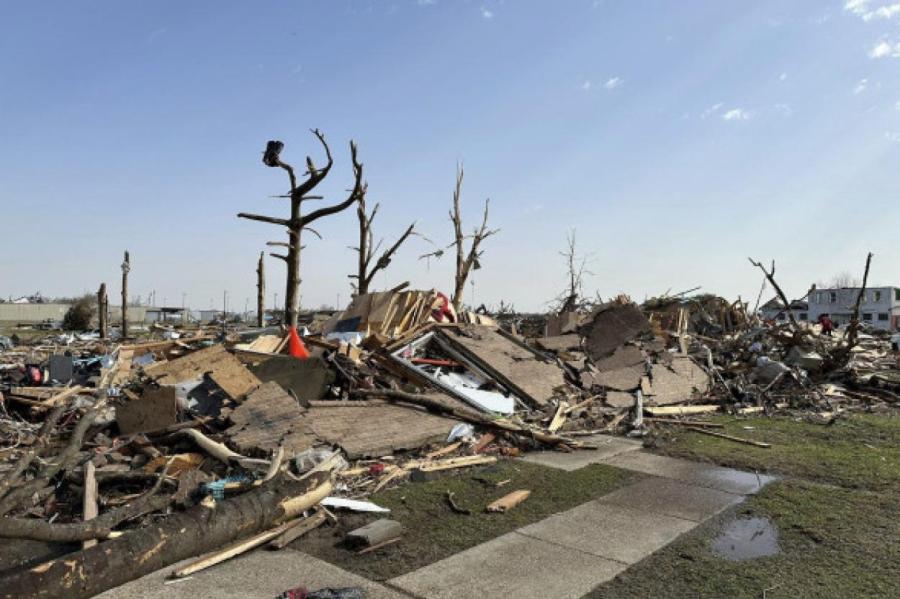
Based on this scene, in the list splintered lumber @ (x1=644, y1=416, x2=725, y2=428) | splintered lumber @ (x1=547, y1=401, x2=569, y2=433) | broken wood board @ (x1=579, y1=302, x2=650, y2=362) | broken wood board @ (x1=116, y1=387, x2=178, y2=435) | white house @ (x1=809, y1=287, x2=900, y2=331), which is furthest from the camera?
white house @ (x1=809, y1=287, x2=900, y2=331)

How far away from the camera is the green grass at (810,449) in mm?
6504

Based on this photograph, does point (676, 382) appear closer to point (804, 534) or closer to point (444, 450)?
point (444, 450)

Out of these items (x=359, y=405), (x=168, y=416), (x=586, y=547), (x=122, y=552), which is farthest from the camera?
(x=359, y=405)

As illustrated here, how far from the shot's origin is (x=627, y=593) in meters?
3.71

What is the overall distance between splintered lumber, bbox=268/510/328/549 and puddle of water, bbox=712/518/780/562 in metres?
2.91

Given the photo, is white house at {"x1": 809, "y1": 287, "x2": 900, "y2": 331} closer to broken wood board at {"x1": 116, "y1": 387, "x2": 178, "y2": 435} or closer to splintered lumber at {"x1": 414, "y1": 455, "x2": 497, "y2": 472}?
splintered lumber at {"x1": 414, "y1": 455, "x2": 497, "y2": 472}

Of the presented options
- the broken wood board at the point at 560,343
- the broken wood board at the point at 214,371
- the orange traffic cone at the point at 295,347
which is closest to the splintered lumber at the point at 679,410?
the broken wood board at the point at 560,343

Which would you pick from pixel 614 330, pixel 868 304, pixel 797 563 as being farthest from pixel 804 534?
pixel 868 304

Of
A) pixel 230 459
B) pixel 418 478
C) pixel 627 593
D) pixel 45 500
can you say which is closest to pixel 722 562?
pixel 627 593

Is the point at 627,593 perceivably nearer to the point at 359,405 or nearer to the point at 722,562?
the point at 722,562

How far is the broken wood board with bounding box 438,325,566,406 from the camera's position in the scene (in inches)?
398

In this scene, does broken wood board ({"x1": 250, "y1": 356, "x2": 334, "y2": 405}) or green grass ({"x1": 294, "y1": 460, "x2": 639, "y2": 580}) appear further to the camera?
broken wood board ({"x1": 250, "y1": 356, "x2": 334, "y2": 405})

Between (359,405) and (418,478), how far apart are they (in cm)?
186

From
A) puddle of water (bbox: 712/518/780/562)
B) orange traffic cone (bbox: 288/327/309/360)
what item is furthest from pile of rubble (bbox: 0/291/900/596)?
puddle of water (bbox: 712/518/780/562)
